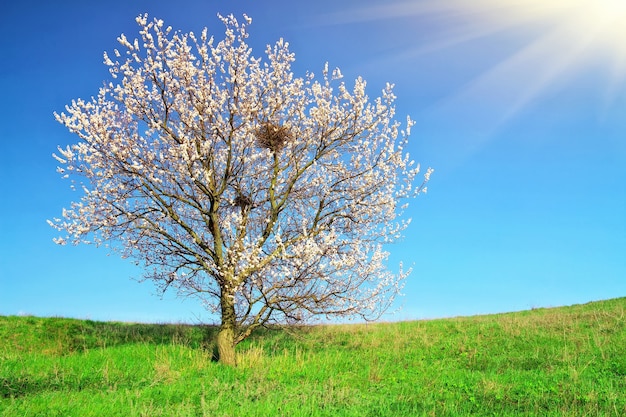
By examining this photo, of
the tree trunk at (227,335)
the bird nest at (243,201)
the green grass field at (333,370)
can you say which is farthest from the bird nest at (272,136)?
the green grass field at (333,370)

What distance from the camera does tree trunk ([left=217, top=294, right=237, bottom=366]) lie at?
1678cm

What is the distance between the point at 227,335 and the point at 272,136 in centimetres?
700

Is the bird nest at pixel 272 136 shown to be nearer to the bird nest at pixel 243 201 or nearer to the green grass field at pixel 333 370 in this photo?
the bird nest at pixel 243 201

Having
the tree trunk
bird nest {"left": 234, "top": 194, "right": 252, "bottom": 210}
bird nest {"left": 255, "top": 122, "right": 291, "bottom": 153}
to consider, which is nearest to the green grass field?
the tree trunk

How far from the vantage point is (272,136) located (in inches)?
679

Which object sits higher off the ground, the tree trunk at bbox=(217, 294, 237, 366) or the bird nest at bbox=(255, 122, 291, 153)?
the bird nest at bbox=(255, 122, 291, 153)

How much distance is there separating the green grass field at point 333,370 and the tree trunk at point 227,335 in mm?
406

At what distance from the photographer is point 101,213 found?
16922 millimetres

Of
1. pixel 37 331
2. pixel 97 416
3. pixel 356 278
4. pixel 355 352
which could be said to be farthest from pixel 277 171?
pixel 37 331

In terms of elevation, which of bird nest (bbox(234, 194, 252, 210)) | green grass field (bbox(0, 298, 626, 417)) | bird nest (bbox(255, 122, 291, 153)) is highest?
bird nest (bbox(255, 122, 291, 153))

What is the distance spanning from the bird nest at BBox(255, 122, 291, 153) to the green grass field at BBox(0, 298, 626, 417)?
723 centimetres

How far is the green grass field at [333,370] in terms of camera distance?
1029cm

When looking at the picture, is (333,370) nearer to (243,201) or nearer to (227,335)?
(227,335)

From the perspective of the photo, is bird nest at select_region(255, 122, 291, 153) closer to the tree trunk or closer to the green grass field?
the tree trunk
